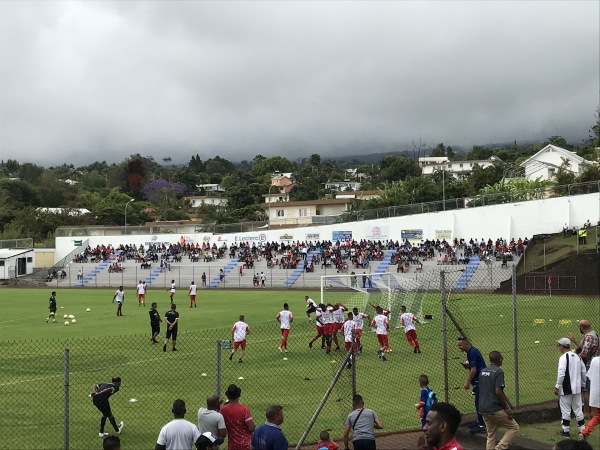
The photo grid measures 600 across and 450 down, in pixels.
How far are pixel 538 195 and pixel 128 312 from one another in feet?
133

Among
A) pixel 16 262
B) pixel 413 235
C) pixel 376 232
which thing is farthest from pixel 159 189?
pixel 413 235

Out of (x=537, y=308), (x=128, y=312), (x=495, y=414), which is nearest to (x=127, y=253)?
(x=128, y=312)

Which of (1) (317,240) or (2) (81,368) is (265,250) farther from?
(2) (81,368)

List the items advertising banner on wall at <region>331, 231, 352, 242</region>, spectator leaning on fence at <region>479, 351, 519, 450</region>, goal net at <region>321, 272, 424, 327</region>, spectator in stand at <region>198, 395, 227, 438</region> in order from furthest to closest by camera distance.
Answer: advertising banner on wall at <region>331, 231, 352, 242</region>
goal net at <region>321, 272, 424, 327</region>
spectator leaning on fence at <region>479, 351, 519, 450</region>
spectator in stand at <region>198, 395, 227, 438</region>

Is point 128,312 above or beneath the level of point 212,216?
beneath

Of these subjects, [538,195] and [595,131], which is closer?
[538,195]

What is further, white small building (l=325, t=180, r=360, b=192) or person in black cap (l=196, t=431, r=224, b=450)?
white small building (l=325, t=180, r=360, b=192)

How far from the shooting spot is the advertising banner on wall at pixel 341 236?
7225 cm

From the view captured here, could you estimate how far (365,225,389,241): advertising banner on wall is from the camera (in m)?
70.1

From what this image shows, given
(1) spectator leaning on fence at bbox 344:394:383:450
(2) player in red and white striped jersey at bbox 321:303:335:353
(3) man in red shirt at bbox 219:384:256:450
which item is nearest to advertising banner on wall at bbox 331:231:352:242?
(2) player in red and white striped jersey at bbox 321:303:335:353

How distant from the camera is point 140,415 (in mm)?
14836

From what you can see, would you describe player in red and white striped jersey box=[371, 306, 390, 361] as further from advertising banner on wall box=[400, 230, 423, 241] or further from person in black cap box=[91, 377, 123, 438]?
advertising banner on wall box=[400, 230, 423, 241]

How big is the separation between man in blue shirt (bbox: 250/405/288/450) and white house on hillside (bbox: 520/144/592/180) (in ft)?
343

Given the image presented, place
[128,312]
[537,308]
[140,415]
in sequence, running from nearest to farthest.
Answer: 1. [140,415]
2. [537,308]
3. [128,312]
